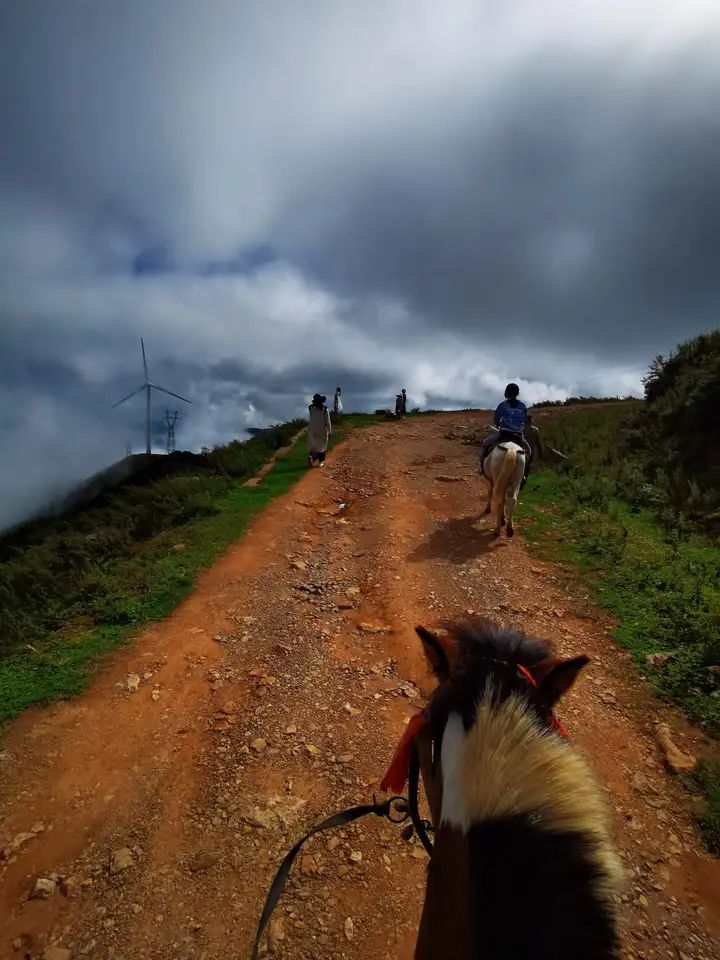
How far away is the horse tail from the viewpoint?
8.66 metres

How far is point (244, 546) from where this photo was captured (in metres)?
8.54

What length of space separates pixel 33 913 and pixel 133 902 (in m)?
0.57

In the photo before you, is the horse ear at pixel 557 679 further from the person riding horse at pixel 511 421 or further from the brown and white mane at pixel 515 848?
the person riding horse at pixel 511 421

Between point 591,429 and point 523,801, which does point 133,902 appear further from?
point 591,429

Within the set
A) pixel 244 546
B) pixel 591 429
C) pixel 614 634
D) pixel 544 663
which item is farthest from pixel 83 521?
pixel 591 429

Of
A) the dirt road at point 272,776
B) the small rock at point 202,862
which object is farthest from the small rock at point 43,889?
the small rock at point 202,862

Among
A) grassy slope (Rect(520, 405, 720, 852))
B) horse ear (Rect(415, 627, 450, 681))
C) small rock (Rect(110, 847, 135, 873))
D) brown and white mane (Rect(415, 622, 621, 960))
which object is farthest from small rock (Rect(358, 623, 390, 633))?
brown and white mane (Rect(415, 622, 621, 960))

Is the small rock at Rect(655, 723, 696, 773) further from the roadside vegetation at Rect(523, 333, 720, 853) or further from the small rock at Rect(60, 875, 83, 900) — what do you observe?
the small rock at Rect(60, 875, 83, 900)

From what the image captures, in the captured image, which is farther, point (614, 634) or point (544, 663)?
point (614, 634)

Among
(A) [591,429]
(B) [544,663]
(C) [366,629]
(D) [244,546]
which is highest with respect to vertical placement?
(A) [591,429]

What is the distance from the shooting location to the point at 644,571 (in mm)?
7027

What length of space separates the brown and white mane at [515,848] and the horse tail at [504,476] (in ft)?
23.5

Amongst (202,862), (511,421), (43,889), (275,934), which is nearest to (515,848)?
(275,934)

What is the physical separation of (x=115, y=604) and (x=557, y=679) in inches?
237
